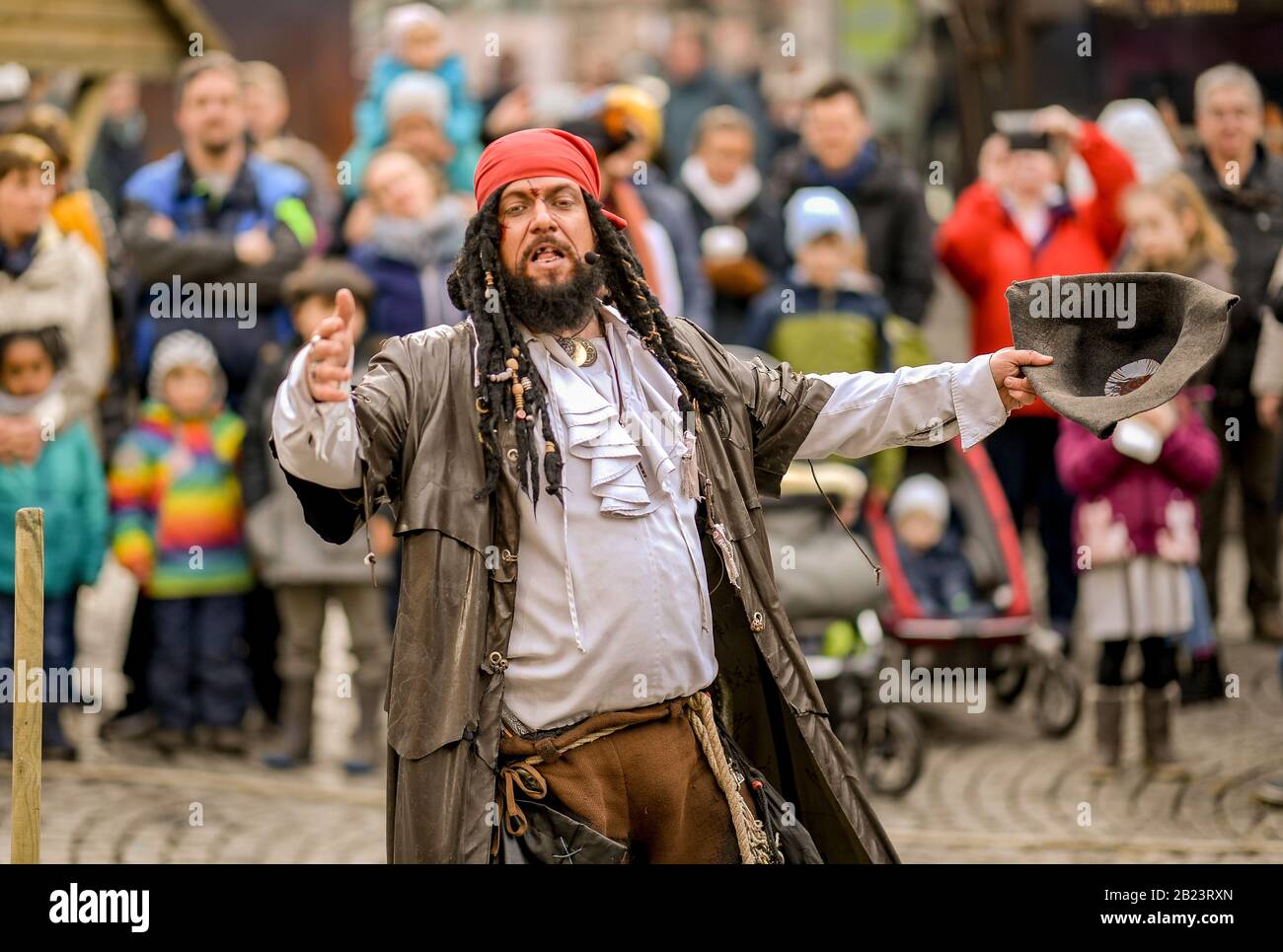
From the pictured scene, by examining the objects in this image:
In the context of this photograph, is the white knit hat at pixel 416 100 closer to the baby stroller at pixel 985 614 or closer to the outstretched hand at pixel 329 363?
the baby stroller at pixel 985 614

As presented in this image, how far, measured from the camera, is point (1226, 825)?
7023mm

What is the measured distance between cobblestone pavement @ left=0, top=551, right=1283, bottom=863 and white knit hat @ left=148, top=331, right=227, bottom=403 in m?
1.53

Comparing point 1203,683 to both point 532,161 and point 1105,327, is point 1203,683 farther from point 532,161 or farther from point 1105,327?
point 532,161

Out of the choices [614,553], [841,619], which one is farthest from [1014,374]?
[841,619]

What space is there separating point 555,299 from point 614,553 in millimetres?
591

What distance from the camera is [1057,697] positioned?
8.34m

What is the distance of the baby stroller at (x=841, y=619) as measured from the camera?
25.1 feet

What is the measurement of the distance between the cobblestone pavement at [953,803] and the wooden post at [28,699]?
2.46 meters

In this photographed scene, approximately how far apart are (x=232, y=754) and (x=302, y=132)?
34.2ft

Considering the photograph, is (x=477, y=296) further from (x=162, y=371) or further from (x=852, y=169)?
(x=852, y=169)

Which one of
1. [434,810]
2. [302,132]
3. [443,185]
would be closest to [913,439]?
[434,810]

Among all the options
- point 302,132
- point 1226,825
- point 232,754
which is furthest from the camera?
point 302,132

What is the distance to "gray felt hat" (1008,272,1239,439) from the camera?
14.5 ft

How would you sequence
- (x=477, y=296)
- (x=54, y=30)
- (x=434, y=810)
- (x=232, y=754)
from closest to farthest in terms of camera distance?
(x=434, y=810)
(x=477, y=296)
(x=232, y=754)
(x=54, y=30)
